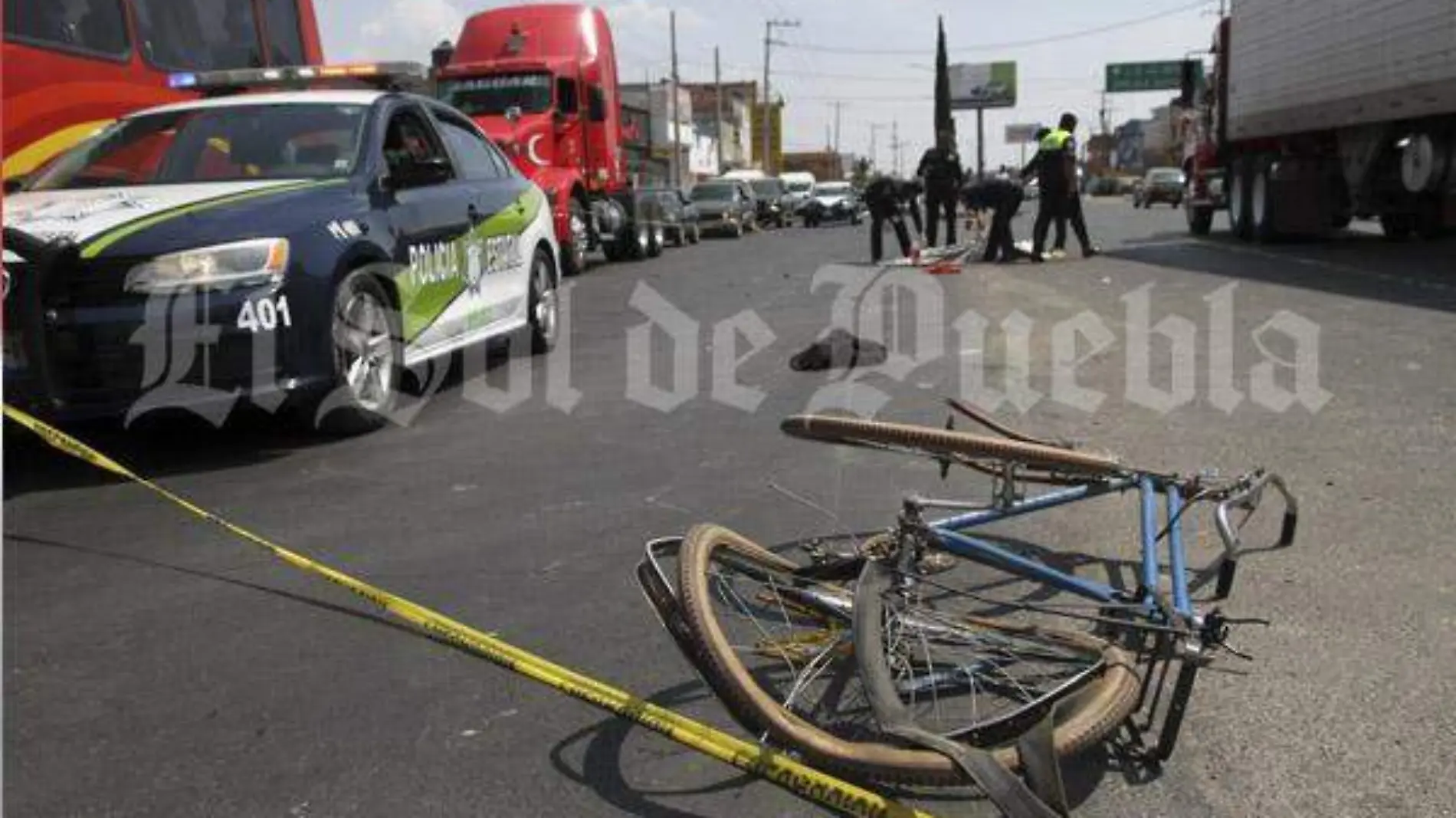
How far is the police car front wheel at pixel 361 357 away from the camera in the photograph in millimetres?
6508

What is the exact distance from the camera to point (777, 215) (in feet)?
145

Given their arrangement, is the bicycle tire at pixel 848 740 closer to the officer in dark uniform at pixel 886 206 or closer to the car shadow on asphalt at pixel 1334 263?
the car shadow on asphalt at pixel 1334 263

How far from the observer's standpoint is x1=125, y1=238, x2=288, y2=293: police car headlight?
5723 mm

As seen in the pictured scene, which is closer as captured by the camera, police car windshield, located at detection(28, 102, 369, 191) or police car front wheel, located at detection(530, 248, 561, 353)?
police car windshield, located at detection(28, 102, 369, 191)

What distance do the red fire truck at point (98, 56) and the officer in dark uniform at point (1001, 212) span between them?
9.08 meters

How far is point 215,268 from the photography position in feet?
19.2

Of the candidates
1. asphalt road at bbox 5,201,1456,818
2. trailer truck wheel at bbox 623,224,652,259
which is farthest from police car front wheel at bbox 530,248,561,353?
trailer truck wheel at bbox 623,224,652,259

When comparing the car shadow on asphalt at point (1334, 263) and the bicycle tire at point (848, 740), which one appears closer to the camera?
the bicycle tire at point (848, 740)

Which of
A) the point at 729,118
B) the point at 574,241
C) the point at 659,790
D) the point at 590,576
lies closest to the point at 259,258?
the point at 590,576

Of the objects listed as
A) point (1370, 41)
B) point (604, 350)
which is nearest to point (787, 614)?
point (604, 350)

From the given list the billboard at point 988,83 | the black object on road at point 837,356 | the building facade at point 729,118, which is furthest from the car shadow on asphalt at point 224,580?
the billboard at point 988,83

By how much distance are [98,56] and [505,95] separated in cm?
1000

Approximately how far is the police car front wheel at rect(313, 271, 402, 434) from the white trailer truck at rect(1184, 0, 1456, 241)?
11.7m

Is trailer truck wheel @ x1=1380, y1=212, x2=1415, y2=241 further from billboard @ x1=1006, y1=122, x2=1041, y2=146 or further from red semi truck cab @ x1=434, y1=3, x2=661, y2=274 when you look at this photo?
billboard @ x1=1006, y1=122, x2=1041, y2=146
